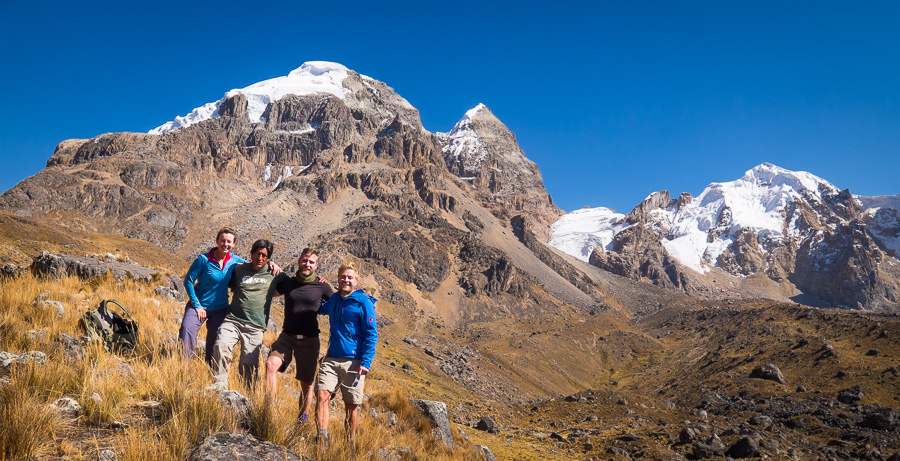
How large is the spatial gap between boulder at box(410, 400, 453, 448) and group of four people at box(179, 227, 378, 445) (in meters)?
4.25

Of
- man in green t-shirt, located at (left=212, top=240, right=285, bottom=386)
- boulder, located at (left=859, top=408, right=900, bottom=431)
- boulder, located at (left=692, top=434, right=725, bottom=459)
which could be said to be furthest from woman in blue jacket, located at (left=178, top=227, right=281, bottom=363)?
boulder, located at (left=859, top=408, right=900, bottom=431)

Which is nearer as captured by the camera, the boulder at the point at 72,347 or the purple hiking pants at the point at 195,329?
the boulder at the point at 72,347

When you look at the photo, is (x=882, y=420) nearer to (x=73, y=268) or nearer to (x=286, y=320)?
(x=286, y=320)

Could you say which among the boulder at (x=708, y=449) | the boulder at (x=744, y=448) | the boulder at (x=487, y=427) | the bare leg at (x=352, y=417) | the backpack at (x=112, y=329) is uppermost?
the backpack at (x=112, y=329)

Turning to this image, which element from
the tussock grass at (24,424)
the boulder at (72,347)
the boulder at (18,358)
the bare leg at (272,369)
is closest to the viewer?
the tussock grass at (24,424)

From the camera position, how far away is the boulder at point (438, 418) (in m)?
10.1

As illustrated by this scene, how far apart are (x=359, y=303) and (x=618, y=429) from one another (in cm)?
2591

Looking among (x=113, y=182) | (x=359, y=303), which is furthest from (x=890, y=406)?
(x=113, y=182)

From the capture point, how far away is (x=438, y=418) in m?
10.5

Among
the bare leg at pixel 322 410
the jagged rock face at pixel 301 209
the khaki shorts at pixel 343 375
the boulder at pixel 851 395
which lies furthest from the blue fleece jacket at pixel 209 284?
the jagged rock face at pixel 301 209

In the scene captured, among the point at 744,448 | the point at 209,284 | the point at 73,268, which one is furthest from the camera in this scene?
the point at 744,448

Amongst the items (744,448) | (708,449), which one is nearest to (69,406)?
(708,449)

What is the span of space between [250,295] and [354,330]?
1842 millimetres

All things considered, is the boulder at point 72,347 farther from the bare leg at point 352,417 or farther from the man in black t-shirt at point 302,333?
the bare leg at point 352,417
